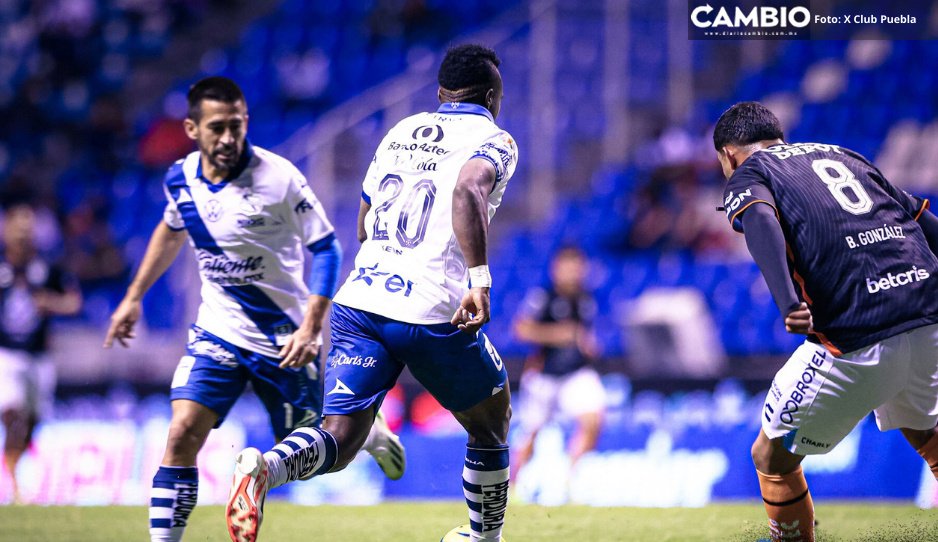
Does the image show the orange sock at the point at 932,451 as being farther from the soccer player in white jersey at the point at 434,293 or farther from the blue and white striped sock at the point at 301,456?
the blue and white striped sock at the point at 301,456

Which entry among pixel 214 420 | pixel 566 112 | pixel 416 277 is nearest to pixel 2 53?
pixel 566 112

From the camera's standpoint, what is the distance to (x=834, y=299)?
4.05 m

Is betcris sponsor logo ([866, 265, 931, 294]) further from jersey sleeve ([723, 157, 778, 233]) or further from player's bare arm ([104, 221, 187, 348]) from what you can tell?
player's bare arm ([104, 221, 187, 348])

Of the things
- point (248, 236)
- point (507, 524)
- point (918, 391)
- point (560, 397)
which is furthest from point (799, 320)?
point (560, 397)

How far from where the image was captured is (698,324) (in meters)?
11.8

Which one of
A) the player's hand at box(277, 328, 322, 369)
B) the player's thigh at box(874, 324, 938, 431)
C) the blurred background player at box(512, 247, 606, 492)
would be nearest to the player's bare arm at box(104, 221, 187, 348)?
the player's hand at box(277, 328, 322, 369)

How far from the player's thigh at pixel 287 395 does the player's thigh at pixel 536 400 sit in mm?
4269

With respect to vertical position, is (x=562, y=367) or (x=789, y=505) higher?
(x=789, y=505)

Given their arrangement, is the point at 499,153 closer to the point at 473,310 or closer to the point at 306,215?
the point at 473,310

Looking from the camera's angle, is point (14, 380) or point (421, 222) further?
point (14, 380)

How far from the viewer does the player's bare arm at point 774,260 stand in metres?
3.74

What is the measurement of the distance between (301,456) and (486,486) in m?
0.97

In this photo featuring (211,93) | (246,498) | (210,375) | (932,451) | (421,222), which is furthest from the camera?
(211,93)

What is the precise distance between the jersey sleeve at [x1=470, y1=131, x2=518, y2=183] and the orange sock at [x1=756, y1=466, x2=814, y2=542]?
1.80 m
